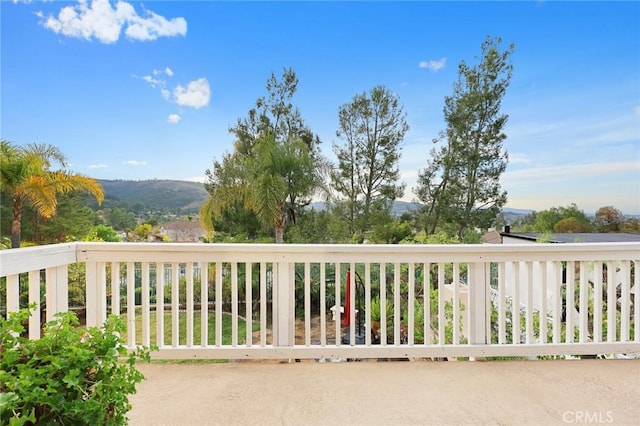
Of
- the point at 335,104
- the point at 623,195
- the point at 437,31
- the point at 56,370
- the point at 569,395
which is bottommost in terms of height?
the point at 569,395

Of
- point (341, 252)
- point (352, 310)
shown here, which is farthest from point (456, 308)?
point (341, 252)

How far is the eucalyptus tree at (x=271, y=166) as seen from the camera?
6.32 meters

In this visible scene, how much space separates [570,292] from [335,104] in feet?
17.1

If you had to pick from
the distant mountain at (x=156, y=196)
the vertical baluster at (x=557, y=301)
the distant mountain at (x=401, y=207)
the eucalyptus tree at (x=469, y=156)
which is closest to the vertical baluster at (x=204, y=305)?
the vertical baluster at (x=557, y=301)

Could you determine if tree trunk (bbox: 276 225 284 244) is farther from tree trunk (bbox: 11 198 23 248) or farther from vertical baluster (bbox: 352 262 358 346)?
vertical baluster (bbox: 352 262 358 346)

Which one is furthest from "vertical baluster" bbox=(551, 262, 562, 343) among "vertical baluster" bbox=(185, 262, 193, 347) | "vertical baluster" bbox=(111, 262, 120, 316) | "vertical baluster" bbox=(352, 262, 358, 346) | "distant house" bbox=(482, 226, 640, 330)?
"vertical baluster" bbox=(111, 262, 120, 316)

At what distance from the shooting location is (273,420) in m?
1.52

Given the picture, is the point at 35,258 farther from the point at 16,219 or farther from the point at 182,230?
the point at 16,219

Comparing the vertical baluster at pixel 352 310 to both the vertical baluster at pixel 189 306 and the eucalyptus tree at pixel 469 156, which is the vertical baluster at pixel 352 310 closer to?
the vertical baluster at pixel 189 306

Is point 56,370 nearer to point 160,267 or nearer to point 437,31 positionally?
point 160,267

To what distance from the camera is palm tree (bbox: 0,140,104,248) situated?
4.42m

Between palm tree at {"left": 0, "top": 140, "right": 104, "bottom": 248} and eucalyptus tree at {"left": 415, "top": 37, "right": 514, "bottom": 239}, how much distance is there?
5.57 meters

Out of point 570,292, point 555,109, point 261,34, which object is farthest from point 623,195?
point 261,34

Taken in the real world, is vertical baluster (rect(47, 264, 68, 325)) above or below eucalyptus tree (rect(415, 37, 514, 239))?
below
